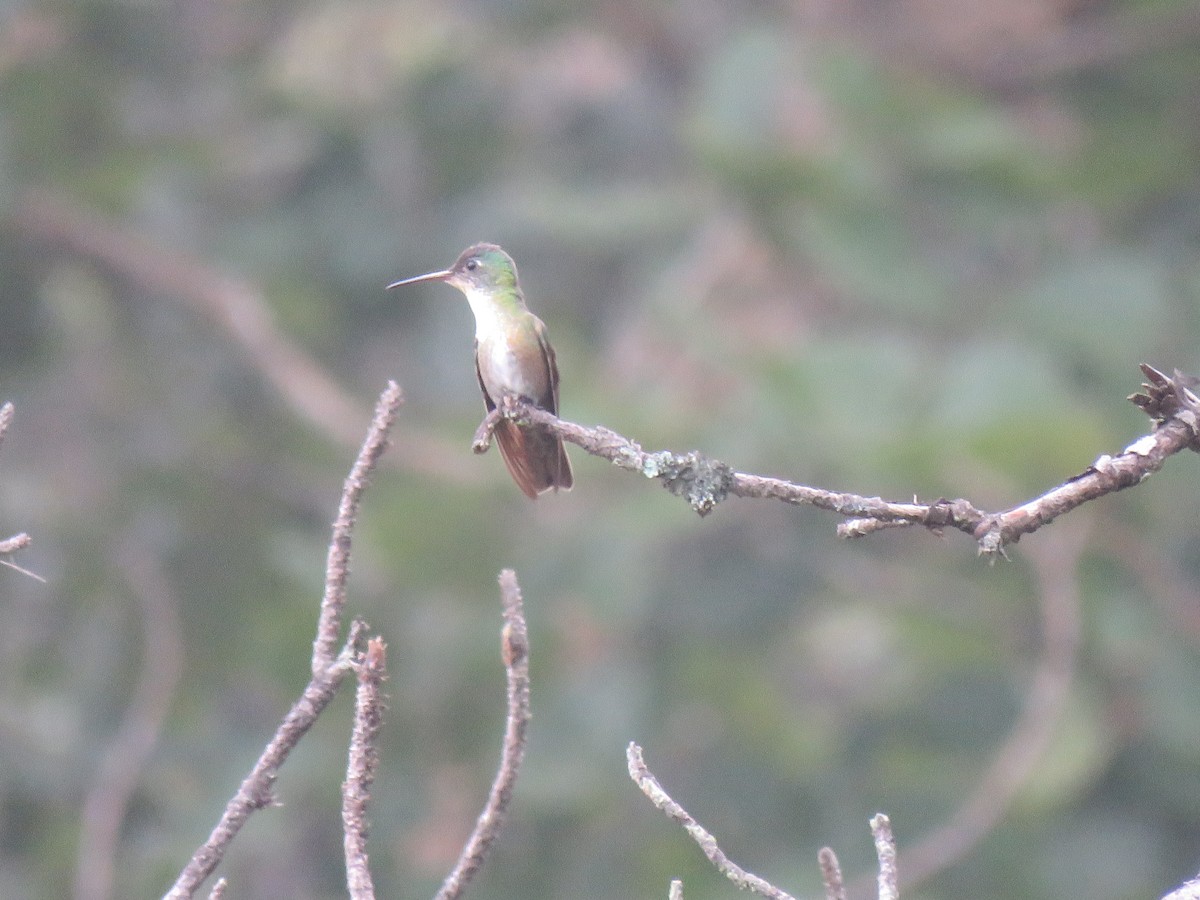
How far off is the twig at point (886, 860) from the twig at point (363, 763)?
72 cm

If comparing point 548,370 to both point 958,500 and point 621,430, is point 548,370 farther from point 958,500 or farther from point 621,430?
point 958,500

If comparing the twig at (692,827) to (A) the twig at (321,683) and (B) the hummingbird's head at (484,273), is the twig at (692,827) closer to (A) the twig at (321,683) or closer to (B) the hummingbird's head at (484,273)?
(A) the twig at (321,683)

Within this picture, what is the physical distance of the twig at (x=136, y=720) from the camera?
9.09 metres

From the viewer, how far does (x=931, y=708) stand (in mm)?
11016

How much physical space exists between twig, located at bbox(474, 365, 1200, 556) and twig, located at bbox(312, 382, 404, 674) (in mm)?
326

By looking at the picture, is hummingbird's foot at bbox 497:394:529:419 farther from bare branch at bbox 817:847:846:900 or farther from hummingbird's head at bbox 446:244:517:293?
hummingbird's head at bbox 446:244:517:293

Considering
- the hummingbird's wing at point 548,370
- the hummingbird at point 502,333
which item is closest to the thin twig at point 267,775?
the hummingbird at point 502,333

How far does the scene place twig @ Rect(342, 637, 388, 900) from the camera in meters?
2.54

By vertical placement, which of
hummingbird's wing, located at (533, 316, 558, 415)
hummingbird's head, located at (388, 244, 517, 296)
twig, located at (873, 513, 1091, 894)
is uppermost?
twig, located at (873, 513, 1091, 894)

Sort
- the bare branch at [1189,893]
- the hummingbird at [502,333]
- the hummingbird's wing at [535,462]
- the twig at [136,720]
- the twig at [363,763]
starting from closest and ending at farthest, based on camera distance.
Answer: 1. the bare branch at [1189,893]
2. the twig at [363,763]
3. the hummingbird's wing at [535,462]
4. the hummingbird at [502,333]
5. the twig at [136,720]

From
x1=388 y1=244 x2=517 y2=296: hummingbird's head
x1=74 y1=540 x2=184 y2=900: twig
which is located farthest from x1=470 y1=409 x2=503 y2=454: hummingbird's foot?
x1=74 y1=540 x2=184 y2=900: twig

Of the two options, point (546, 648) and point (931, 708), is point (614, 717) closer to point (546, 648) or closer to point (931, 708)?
point (546, 648)

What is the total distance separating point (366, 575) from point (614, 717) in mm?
2033

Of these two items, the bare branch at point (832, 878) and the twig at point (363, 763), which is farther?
the twig at point (363, 763)
